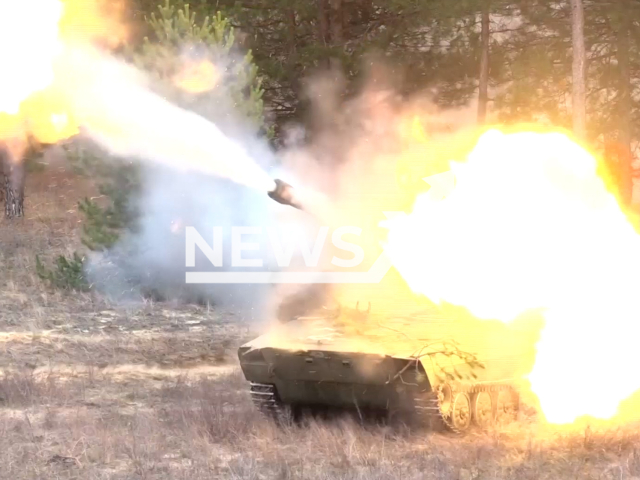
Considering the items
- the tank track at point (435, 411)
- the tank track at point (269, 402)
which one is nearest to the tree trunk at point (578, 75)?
the tank track at point (435, 411)

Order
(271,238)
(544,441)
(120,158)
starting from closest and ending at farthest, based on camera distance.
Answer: (544,441) < (120,158) < (271,238)

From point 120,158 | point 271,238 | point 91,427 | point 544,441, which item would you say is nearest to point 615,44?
point 271,238

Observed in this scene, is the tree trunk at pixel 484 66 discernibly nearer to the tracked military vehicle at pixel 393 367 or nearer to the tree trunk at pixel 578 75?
the tree trunk at pixel 578 75

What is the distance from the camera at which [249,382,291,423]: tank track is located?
10086 mm

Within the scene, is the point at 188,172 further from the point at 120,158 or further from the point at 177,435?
the point at 177,435

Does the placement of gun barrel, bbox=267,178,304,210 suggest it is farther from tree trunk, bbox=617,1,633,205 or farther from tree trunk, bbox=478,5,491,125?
tree trunk, bbox=617,1,633,205

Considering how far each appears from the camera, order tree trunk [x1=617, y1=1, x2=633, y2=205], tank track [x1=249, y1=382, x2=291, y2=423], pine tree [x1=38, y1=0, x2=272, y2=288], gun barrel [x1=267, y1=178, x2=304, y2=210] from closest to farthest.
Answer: tank track [x1=249, y1=382, x2=291, y2=423]
gun barrel [x1=267, y1=178, x2=304, y2=210]
pine tree [x1=38, y1=0, x2=272, y2=288]
tree trunk [x1=617, y1=1, x2=633, y2=205]

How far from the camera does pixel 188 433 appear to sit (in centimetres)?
950

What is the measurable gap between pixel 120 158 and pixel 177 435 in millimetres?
7606

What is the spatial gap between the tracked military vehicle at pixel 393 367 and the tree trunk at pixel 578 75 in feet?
35.1

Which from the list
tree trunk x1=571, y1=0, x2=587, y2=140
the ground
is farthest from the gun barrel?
tree trunk x1=571, y1=0, x2=587, y2=140

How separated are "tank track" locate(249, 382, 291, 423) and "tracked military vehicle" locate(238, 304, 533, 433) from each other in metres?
0.01

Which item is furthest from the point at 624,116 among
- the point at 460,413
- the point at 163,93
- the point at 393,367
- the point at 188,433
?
the point at 188,433

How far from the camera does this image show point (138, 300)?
18.0 metres
